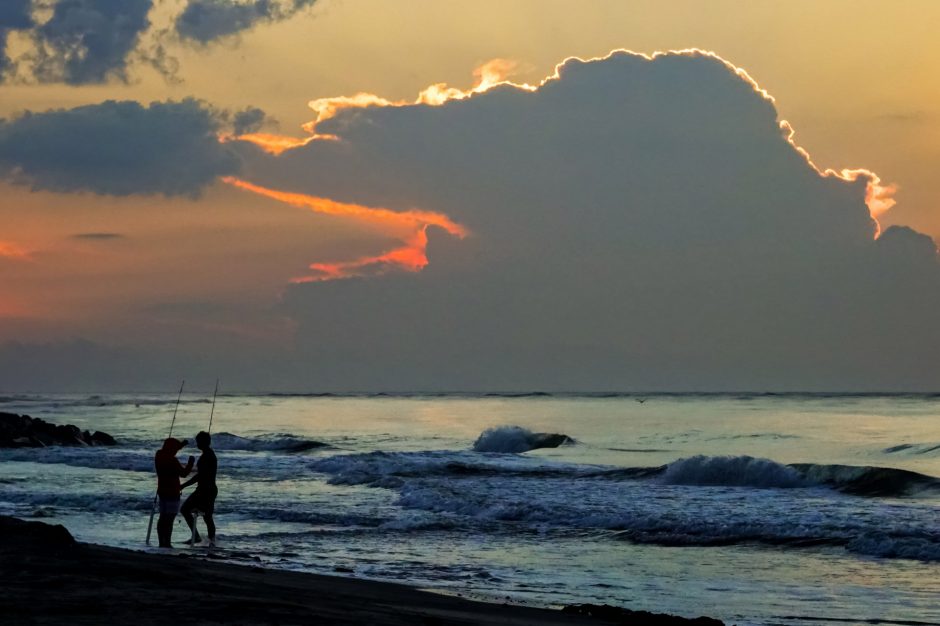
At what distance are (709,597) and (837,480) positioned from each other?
18345 millimetres

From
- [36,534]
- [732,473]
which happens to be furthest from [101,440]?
[36,534]

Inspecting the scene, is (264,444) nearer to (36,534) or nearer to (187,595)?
(36,534)

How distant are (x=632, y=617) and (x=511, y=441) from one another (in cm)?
3998

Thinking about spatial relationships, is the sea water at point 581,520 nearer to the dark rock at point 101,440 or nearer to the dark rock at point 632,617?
the dark rock at point 632,617

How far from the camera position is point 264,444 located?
1949 inches

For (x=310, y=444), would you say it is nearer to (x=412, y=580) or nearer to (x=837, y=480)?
(x=837, y=480)

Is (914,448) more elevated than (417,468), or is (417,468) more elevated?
(914,448)

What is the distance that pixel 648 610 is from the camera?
1202 cm

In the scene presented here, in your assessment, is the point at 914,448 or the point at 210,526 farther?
the point at 914,448

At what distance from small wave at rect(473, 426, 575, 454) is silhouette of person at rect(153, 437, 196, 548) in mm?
34033

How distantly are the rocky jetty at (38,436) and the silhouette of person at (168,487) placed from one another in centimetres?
3027

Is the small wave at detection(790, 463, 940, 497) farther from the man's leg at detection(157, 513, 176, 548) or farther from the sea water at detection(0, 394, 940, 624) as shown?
the man's leg at detection(157, 513, 176, 548)

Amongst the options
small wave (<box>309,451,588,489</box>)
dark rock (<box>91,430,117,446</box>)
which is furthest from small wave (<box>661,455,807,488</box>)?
dark rock (<box>91,430,117,446</box>)

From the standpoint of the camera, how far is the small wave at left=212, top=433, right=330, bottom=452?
47.2m
